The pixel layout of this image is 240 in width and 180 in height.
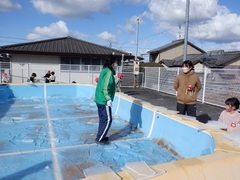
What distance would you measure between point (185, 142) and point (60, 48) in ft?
57.7

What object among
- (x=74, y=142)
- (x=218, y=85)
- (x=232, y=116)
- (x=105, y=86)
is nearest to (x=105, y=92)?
(x=105, y=86)

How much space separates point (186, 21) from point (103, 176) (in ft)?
35.5

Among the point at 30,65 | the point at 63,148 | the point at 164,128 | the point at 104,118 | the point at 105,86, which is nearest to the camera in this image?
the point at 105,86

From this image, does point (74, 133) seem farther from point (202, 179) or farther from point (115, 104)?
point (202, 179)

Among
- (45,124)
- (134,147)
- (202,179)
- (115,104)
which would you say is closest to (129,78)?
(115,104)

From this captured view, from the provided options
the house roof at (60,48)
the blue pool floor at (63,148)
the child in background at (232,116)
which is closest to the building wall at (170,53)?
the house roof at (60,48)

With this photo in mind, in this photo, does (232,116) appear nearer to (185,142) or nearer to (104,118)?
(185,142)

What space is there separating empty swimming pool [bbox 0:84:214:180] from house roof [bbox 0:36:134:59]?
11.3 m

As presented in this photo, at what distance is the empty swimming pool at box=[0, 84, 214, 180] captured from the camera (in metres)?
3.37

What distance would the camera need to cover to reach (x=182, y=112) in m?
4.72

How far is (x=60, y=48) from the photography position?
1950 centimetres

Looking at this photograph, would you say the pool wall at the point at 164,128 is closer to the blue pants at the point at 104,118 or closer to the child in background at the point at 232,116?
the child in background at the point at 232,116

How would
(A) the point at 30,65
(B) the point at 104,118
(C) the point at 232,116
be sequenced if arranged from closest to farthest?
(C) the point at 232,116
(B) the point at 104,118
(A) the point at 30,65

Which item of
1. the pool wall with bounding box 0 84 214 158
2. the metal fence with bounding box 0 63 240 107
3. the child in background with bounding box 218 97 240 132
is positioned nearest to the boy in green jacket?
the pool wall with bounding box 0 84 214 158
